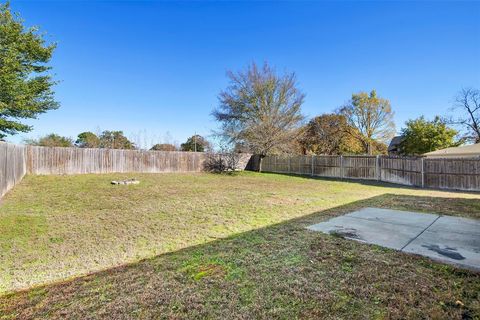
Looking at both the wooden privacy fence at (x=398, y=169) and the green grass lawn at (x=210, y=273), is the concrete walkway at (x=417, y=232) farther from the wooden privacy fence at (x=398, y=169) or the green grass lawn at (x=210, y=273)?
the wooden privacy fence at (x=398, y=169)

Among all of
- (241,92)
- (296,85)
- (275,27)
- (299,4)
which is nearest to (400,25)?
(299,4)

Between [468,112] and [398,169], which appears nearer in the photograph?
[398,169]

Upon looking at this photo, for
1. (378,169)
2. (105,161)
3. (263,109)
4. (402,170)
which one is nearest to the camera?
(402,170)

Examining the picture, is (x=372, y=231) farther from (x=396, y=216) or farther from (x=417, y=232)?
(x=396, y=216)

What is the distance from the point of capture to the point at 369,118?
26.7 metres

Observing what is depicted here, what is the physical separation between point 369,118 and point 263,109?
14.7 m

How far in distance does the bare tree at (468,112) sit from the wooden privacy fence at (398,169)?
589 inches

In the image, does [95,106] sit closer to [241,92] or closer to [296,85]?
[241,92]

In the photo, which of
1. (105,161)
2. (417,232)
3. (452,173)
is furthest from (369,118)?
(417,232)

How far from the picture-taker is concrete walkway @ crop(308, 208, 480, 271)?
2.95 meters

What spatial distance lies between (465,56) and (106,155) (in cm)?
1888

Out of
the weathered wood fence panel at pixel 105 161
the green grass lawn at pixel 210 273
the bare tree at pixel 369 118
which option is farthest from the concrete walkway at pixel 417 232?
the bare tree at pixel 369 118

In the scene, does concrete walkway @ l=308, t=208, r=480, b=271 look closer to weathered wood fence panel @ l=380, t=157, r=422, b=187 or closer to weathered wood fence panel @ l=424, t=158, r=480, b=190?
weathered wood fence panel @ l=424, t=158, r=480, b=190

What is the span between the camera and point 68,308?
195 cm
